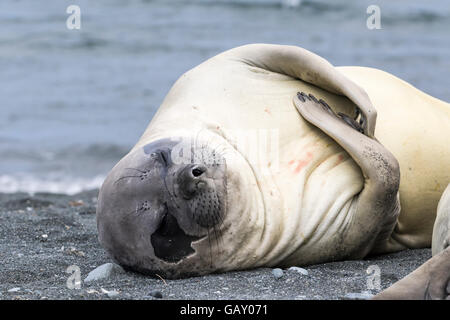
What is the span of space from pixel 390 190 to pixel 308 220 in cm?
43

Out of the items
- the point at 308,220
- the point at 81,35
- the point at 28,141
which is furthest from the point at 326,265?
the point at 81,35

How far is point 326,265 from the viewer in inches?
165

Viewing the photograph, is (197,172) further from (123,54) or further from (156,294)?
(123,54)

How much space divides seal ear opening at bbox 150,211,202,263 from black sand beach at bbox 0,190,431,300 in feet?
0.40

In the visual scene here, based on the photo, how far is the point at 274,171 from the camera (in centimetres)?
421

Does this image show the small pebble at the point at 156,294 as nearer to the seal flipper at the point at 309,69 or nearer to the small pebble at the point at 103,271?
the small pebble at the point at 103,271

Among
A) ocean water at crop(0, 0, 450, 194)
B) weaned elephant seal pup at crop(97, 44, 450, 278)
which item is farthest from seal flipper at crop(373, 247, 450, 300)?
ocean water at crop(0, 0, 450, 194)

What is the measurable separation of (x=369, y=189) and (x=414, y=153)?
53cm

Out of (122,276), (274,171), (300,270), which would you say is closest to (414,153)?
(274,171)

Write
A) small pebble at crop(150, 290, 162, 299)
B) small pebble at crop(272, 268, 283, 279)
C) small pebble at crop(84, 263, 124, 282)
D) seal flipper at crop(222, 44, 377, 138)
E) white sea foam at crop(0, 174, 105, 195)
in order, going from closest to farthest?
small pebble at crop(150, 290, 162, 299)
small pebble at crop(272, 268, 283, 279)
small pebble at crop(84, 263, 124, 282)
seal flipper at crop(222, 44, 377, 138)
white sea foam at crop(0, 174, 105, 195)

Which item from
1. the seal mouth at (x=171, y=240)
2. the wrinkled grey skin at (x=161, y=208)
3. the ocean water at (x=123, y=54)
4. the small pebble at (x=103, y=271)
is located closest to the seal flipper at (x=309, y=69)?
the wrinkled grey skin at (x=161, y=208)

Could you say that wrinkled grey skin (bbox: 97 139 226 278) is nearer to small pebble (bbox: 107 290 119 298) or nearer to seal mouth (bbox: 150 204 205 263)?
seal mouth (bbox: 150 204 205 263)

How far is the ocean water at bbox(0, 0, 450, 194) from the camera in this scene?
9828mm

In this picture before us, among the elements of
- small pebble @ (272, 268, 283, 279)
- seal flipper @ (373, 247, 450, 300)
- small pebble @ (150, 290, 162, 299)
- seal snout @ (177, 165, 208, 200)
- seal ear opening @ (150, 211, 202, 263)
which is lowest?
small pebble @ (272, 268, 283, 279)
